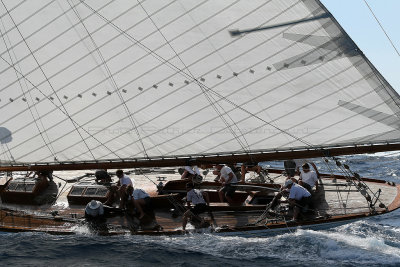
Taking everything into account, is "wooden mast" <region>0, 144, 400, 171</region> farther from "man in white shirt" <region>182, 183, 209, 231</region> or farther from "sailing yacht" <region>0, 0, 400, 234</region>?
"man in white shirt" <region>182, 183, 209, 231</region>

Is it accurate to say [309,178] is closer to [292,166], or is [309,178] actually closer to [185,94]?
[292,166]

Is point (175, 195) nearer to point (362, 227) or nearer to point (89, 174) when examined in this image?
point (89, 174)

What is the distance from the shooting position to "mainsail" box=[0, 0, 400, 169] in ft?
44.1

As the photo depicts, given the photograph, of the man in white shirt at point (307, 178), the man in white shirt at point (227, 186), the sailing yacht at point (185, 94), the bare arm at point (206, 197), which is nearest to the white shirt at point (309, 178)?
the man in white shirt at point (307, 178)

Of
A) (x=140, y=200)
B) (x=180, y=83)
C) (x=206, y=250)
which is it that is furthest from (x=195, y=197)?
(x=180, y=83)

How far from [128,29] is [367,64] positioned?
6.04 m

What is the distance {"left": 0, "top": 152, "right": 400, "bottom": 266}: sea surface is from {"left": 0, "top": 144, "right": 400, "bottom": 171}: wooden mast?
0.59 m

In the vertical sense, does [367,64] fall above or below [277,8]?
below

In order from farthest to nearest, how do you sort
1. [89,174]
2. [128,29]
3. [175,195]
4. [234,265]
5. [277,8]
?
[89,174] → [175,195] → [128,29] → [277,8] → [234,265]

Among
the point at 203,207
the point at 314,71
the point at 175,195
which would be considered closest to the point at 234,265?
the point at 203,207

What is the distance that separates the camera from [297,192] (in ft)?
46.8

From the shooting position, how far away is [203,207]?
15.1m

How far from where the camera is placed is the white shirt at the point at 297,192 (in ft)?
46.7

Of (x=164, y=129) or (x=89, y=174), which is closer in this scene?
(x=164, y=129)
